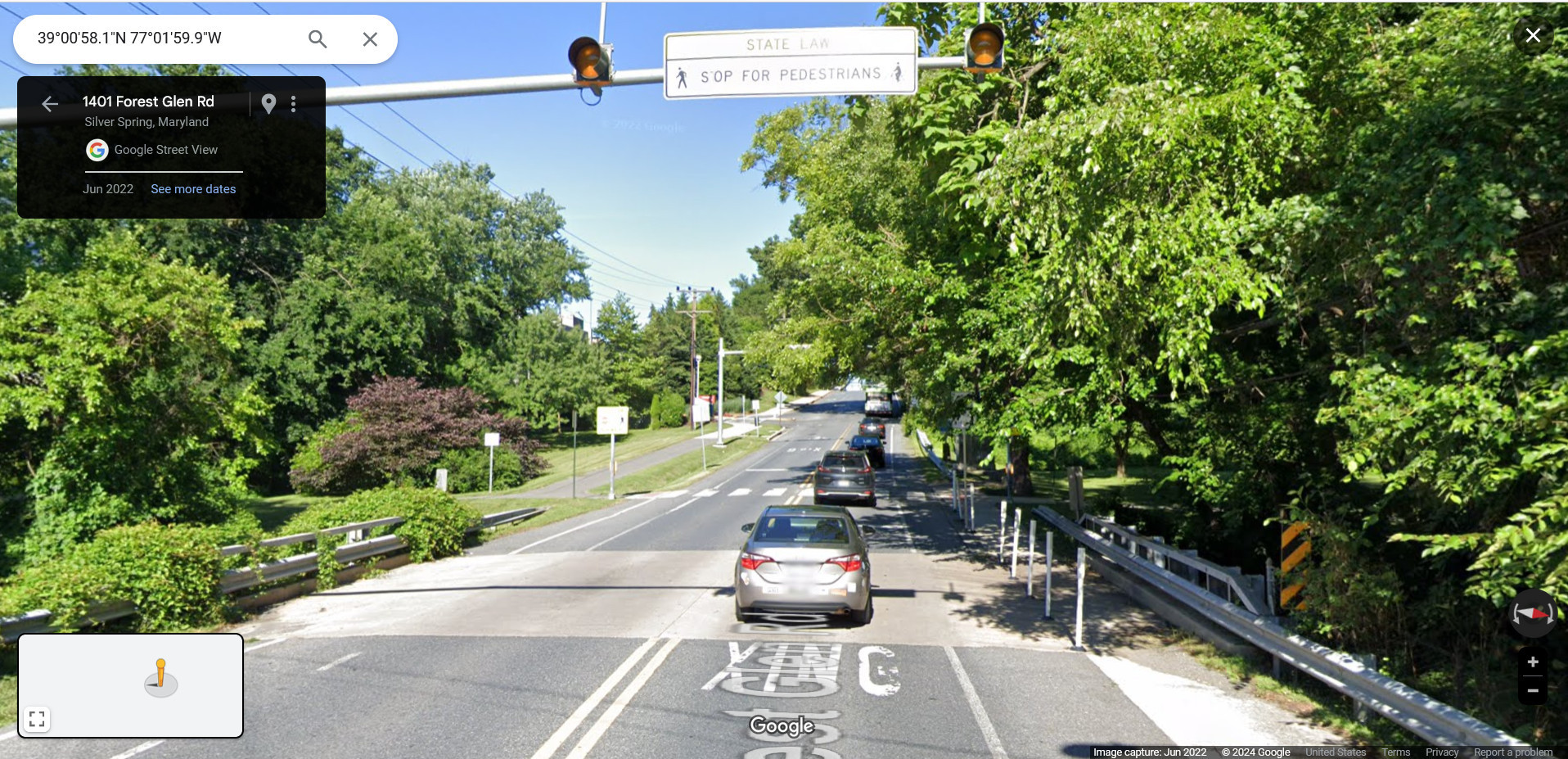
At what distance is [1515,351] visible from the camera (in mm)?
6047

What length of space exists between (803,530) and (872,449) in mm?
36498

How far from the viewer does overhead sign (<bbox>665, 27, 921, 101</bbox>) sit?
21.0 ft

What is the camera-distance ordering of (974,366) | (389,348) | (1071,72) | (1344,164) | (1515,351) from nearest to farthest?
(1515,351), (1344,164), (1071,72), (974,366), (389,348)

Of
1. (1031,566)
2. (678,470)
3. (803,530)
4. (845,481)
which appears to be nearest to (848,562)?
(803,530)

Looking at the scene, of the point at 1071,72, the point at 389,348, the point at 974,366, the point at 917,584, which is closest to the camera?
the point at 1071,72

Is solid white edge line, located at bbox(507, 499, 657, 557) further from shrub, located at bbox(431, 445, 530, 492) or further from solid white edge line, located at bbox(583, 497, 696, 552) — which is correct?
shrub, located at bbox(431, 445, 530, 492)

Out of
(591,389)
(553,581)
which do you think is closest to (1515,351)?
(553,581)

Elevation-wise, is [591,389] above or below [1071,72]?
below

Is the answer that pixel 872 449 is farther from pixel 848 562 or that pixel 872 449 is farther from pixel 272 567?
pixel 848 562

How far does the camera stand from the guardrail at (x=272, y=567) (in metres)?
8.69

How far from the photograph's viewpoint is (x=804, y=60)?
21.0 feet

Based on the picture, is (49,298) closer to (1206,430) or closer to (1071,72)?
(1071,72)

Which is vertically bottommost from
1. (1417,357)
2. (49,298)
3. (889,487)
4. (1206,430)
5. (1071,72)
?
(889,487)

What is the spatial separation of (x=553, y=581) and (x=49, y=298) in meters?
12.1
